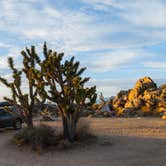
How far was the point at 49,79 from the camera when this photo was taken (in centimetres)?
1664

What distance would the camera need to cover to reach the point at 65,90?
1638 cm

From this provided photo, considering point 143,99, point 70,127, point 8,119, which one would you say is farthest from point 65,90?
point 143,99

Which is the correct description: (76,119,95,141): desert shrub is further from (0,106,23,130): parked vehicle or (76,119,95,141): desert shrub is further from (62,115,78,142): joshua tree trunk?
(0,106,23,130): parked vehicle

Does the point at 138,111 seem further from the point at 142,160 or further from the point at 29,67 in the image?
the point at 142,160

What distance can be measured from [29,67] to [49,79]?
79.2 inches

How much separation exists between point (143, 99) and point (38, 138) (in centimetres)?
2529

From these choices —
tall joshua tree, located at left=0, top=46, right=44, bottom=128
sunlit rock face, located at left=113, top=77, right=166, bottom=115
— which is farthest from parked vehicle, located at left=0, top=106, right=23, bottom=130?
sunlit rock face, located at left=113, top=77, right=166, bottom=115

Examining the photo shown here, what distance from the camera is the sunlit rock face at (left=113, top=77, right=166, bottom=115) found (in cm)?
3794

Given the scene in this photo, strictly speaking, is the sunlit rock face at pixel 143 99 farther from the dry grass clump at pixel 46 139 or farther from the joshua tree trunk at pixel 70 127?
the joshua tree trunk at pixel 70 127

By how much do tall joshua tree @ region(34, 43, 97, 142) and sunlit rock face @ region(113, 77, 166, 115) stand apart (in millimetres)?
20993

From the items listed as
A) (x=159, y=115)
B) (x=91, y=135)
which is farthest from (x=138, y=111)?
(x=91, y=135)

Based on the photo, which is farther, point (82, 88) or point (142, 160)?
point (82, 88)

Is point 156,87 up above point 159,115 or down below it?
above

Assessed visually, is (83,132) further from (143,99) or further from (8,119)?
(143,99)
